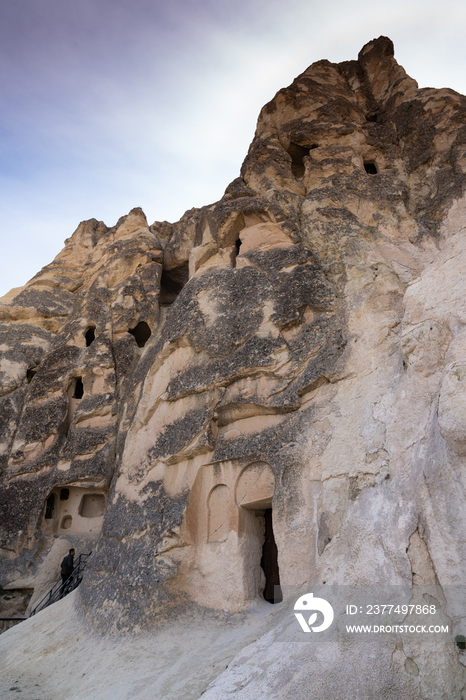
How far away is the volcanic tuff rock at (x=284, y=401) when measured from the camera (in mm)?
3842

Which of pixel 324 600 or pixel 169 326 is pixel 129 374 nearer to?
pixel 169 326

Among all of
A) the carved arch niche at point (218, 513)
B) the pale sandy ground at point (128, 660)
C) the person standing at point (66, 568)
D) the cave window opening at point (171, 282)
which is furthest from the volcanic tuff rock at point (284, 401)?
the person standing at point (66, 568)

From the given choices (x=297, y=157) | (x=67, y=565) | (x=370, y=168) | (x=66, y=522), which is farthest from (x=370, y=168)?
(x=66, y=522)

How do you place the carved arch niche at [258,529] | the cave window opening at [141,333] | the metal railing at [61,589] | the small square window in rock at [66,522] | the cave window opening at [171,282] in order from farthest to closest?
1. the cave window opening at [171,282]
2. the cave window opening at [141,333]
3. the small square window in rock at [66,522]
4. the metal railing at [61,589]
5. the carved arch niche at [258,529]

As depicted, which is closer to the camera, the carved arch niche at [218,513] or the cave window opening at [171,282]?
the carved arch niche at [218,513]

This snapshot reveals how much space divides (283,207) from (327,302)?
2.80 metres

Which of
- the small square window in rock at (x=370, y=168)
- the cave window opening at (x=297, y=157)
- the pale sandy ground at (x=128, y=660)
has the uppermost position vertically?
the cave window opening at (x=297, y=157)

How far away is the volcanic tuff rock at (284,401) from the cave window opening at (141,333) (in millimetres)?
78

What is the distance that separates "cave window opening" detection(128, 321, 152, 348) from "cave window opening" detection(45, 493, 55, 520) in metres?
4.68

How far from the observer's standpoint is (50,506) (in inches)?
456

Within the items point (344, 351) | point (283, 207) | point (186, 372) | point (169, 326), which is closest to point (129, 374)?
point (169, 326)

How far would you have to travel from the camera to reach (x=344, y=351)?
20.8 feet

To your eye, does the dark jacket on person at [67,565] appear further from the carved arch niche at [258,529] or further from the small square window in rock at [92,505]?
the carved arch niche at [258,529]

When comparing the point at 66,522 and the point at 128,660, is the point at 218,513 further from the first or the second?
the point at 66,522
